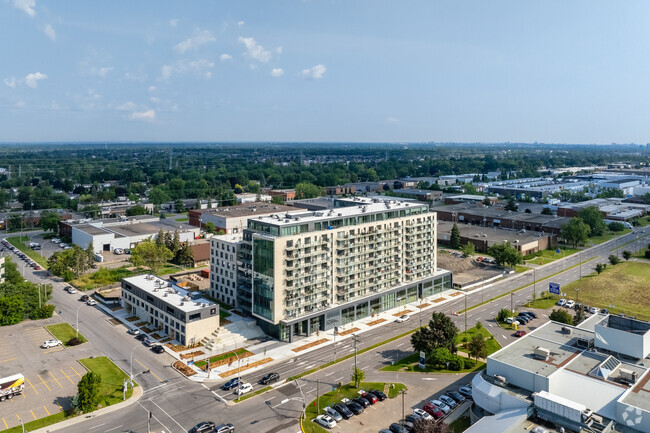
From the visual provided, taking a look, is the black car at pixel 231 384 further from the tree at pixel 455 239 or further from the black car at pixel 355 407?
the tree at pixel 455 239

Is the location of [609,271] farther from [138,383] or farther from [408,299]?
[138,383]

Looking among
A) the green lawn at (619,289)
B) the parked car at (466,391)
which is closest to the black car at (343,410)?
the parked car at (466,391)

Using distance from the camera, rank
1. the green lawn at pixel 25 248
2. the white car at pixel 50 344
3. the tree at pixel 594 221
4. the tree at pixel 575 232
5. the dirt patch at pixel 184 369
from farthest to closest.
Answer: the tree at pixel 594 221 → the tree at pixel 575 232 → the green lawn at pixel 25 248 → the white car at pixel 50 344 → the dirt patch at pixel 184 369

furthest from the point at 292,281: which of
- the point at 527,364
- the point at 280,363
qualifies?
the point at 527,364

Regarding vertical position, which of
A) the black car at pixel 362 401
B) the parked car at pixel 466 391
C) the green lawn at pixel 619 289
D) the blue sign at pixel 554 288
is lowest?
the black car at pixel 362 401

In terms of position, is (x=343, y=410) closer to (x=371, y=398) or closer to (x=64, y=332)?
(x=371, y=398)

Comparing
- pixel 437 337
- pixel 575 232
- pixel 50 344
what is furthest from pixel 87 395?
pixel 575 232
